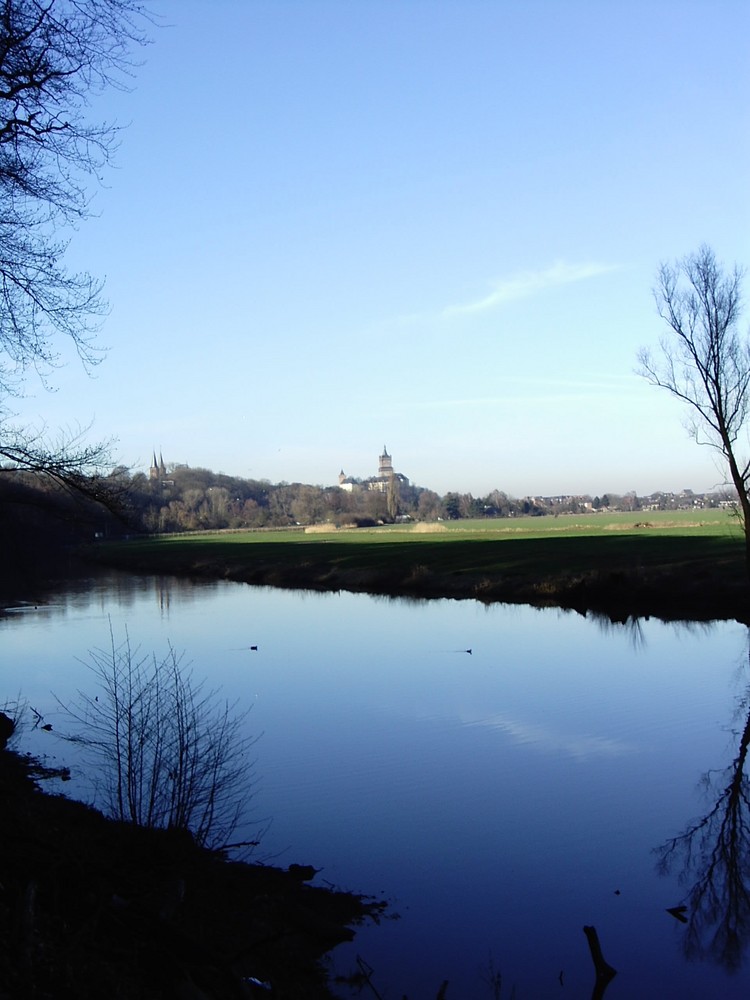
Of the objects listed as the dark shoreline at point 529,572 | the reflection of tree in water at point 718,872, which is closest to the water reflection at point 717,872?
the reflection of tree in water at point 718,872

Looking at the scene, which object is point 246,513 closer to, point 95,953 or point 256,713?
point 256,713

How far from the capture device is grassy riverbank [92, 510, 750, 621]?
28906 mm

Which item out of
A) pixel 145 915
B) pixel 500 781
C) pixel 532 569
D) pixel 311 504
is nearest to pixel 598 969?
pixel 145 915

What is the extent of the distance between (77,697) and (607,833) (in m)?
10.9

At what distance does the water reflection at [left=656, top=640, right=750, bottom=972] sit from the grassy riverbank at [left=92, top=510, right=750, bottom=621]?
12209 mm

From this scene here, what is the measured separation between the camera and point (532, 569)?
1490 inches

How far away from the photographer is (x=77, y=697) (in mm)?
17078

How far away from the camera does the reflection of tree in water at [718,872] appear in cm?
750

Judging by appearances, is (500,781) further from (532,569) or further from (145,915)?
(532,569)

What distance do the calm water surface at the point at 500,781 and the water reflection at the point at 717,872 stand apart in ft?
0.11

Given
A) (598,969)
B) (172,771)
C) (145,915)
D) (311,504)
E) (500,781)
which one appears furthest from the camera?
(311,504)

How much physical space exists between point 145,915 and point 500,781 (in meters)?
6.45

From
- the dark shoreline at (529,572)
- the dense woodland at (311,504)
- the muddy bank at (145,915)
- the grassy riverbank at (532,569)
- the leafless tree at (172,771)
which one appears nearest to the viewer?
the muddy bank at (145,915)

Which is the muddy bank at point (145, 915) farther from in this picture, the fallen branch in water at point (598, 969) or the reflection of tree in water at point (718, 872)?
the reflection of tree in water at point (718, 872)
